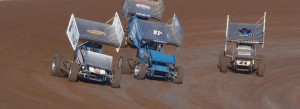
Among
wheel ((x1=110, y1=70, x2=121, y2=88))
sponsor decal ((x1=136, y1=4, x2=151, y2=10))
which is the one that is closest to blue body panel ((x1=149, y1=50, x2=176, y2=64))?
wheel ((x1=110, y1=70, x2=121, y2=88))

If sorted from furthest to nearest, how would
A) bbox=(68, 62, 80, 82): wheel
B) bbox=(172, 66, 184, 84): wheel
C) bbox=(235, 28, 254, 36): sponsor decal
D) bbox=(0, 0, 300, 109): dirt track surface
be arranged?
bbox=(235, 28, 254, 36): sponsor decal → bbox=(172, 66, 184, 84): wheel → bbox=(68, 62, 80, 82): wheel → bbox=(0, 0, 300, 109): dirt track surface

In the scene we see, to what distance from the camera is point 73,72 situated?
1088 inches

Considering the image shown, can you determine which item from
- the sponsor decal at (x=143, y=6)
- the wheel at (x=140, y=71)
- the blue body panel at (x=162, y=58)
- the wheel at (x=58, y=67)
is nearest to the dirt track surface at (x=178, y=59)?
the wheel at (x=140, y=71)

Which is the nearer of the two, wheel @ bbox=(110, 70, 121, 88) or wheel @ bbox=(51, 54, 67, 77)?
wheel @ bbox=(110, 70, 121, 88)

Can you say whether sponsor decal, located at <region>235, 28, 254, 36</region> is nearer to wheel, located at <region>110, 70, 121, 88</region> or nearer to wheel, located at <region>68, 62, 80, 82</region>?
wheel, located at <region>110, 70, 121, 88</region>

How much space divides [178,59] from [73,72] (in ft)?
32.5

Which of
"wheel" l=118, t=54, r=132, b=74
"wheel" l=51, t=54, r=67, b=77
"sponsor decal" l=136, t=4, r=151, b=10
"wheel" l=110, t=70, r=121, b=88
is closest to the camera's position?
"wheel" l=110, t=70, r=121, b=88

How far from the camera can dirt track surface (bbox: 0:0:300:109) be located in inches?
1026

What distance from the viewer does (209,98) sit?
2838cm

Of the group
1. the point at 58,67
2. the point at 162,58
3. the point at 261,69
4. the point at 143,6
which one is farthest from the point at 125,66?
the point at 143,6

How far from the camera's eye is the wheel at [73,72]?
27.6 meters

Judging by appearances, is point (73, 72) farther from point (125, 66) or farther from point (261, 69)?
point (261, 69)

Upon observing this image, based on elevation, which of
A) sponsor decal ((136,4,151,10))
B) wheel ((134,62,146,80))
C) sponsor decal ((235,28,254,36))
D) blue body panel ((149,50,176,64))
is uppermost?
sponsor decal ((136,4,151,10))

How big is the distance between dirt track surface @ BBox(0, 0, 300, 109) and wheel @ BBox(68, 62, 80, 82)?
313mm
